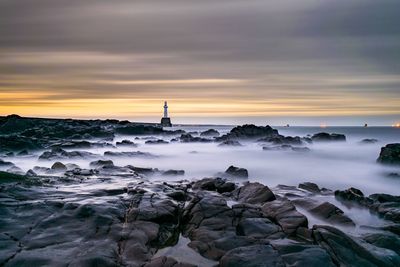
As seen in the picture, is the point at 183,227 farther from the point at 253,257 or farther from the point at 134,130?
the point at 134,130

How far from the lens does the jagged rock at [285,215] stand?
8.54 m

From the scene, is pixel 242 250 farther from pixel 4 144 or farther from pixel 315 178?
pixel 4 144

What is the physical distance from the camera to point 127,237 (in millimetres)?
8039

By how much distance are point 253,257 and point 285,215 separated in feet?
8.74

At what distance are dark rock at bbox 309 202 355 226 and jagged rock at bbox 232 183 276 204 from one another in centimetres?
135

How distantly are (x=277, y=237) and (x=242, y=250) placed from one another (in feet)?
4.25

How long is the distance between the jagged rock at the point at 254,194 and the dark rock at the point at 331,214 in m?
1.35

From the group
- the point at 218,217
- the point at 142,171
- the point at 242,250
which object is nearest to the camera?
the point at 242,250

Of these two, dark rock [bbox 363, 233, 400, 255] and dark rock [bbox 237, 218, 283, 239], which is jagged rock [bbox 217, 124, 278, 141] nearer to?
dark rock [bbox 237, 218, 283, 239]

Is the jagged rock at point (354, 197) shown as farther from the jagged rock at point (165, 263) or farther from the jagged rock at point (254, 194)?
the jagged rock at point (165, 263)

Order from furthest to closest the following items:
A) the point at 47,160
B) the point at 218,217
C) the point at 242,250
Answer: the point at 47,160 → the point at 218,217 → the point at 242,250

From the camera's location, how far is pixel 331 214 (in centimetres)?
1053

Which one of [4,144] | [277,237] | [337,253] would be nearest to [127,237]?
[277,237]

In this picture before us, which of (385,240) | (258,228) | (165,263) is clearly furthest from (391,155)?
(165,263)
